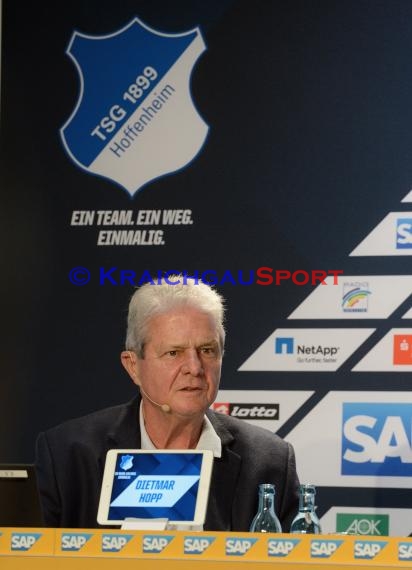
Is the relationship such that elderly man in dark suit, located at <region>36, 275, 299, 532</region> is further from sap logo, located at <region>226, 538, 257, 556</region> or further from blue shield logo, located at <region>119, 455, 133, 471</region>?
sap logo, located at <region>226, 538, 257, 556</region>

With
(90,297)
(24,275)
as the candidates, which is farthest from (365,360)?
(24,275)

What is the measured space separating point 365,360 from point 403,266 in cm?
40

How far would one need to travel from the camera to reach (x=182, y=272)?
15.7 ft

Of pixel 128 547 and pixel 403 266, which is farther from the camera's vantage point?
pixel 403 266

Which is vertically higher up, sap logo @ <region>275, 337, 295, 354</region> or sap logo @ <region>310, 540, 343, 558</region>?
sap logo @ <region>275, 337, 295, 354</region>

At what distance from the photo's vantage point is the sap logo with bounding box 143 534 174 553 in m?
2.15

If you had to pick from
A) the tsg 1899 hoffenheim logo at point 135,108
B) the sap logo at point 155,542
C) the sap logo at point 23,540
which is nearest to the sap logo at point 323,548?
the sap logo at point 155,542

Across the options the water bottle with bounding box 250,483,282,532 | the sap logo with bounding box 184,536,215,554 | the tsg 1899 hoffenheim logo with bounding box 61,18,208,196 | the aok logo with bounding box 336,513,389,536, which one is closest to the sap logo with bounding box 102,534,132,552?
the sap logo with bounding box 184,536,215,554

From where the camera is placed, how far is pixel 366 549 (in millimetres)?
2057

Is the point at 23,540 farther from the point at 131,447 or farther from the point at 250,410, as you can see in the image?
the point at 250,410

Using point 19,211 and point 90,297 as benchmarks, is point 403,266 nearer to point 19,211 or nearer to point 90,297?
point 90,297

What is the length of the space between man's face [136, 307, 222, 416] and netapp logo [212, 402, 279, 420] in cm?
127

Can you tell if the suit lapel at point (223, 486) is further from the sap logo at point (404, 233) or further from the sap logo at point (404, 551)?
the sap logo at point (404, 233)

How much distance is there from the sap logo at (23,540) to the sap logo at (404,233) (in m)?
2.67
